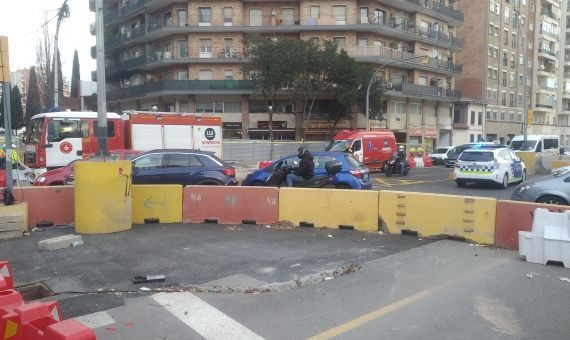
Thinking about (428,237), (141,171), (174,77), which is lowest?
(428,237)

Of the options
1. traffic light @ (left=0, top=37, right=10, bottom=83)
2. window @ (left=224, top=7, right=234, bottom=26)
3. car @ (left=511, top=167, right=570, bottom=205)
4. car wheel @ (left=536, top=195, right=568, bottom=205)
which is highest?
window @ (left=224, top=7, right=234, bottom=26)

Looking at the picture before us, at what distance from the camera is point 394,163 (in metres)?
26.2

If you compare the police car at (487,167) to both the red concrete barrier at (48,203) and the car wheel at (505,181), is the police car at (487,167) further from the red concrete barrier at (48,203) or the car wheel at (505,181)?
the red concrete barrier at (48,203)

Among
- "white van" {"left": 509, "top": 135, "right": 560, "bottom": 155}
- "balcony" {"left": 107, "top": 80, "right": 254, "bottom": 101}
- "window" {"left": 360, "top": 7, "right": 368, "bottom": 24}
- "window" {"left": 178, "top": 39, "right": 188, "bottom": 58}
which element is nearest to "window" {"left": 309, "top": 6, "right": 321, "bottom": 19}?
"window" {"left": 360, "top": 7, "right": 368, "bottom": 24}

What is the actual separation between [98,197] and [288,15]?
41801 mm

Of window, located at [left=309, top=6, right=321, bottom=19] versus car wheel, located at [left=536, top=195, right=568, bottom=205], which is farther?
window, located at [left=309, top=6, right=321, bottom=19]

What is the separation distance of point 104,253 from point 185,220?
2983 millimetres

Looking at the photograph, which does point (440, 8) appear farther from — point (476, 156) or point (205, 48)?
point (476, 156)

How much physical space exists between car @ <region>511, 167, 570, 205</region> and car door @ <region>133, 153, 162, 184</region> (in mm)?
8956

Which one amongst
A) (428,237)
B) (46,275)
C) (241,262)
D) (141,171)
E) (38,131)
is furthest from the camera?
(38,131)

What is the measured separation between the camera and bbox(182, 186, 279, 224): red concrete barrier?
10547 millimetres

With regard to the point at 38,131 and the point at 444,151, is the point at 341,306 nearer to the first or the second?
the point at 38,131

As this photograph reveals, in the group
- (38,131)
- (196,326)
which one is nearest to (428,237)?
(196,326)

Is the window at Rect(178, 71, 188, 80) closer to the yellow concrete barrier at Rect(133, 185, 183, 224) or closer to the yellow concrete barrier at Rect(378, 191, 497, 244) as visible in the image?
the yellow concrete barrier at Rect(133, 185, 183, 224)
